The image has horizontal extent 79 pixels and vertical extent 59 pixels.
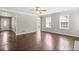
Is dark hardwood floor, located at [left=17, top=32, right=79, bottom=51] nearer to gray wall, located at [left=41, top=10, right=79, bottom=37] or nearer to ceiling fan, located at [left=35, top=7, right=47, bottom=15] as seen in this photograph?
gray wall, located at [left=41, top=10, right=79, bottom=37]

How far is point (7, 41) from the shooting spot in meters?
2.67

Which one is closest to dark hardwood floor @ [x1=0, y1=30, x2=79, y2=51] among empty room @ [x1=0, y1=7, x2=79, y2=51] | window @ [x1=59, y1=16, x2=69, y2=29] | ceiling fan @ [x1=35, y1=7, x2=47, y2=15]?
empty room @ [x1=0, y1=7, x2=79, y2=51]

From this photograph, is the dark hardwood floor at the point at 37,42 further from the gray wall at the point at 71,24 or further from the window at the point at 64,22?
the window at the point at 64,22

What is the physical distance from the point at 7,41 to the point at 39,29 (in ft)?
2.38

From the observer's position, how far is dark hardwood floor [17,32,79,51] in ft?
8.84

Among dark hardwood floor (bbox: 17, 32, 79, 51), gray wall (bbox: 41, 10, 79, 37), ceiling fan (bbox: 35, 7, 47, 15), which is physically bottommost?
dark hardwood floor (bbox: 17, 32, 79, 51)

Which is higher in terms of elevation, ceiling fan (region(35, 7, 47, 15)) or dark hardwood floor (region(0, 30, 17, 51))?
ceiling fan (region(35, 7, 47, 15))

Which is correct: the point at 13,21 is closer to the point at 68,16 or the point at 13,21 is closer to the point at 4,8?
the point at 4,8

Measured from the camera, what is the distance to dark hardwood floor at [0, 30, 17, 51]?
2.66 m

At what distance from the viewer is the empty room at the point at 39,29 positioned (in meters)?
2.68

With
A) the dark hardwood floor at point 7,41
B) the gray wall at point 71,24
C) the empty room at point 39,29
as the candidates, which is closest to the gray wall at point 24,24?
the empty room at point 39,29

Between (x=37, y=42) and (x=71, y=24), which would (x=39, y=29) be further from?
(x=71, y=24)
